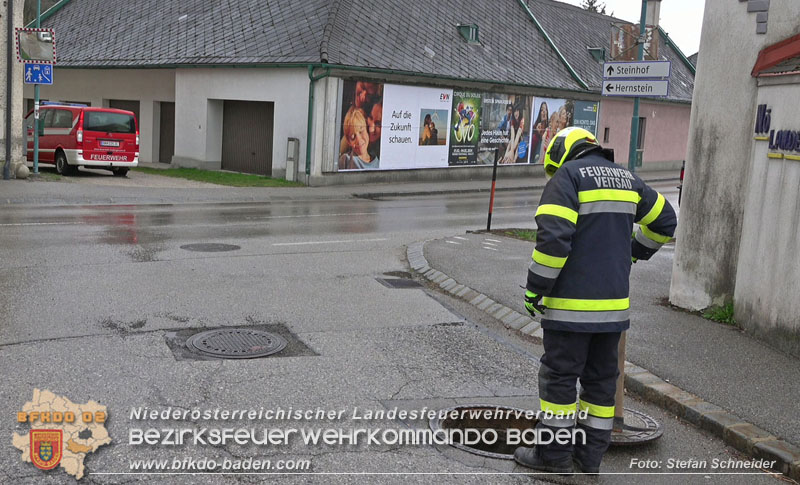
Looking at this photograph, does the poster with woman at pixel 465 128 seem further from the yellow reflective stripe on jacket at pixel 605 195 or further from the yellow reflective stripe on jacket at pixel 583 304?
the yellow reflective stripe on jacket at pixel 583 304

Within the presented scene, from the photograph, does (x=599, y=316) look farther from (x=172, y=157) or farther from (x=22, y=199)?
(x=172, y=157)

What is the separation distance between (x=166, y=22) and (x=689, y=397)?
28.6m

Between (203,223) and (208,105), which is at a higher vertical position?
(208,105)

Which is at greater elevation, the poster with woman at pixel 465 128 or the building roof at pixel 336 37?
the building roof at pixel 336 37

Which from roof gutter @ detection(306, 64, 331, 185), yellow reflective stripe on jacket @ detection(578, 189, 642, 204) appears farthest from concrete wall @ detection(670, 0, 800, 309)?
roof gutter @ detection(306, 64, 331, 185)

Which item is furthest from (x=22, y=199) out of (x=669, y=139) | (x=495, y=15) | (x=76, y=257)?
(x=669, y=139)

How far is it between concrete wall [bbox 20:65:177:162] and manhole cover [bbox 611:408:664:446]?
26872 mm

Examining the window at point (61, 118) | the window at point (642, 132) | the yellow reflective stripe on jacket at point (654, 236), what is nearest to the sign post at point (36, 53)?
the window at point (61, 118)

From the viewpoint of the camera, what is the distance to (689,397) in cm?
612

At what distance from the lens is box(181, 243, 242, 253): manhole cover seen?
11.9 metres

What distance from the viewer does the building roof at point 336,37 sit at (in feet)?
85.9

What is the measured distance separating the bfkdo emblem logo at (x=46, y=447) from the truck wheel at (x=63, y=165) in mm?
19666

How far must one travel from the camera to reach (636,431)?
18.1 feet

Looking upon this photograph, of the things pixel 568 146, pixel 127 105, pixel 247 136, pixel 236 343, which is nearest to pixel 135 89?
pixel 127 105
